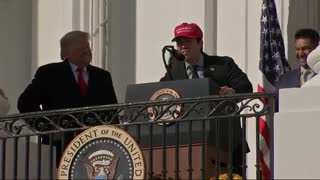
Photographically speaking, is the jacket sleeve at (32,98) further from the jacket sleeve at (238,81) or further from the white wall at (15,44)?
the white wall at (15,44)

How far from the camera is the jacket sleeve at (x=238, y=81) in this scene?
1140 cm

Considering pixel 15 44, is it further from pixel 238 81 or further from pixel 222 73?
pixel 238 81

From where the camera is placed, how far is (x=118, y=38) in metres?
14.6

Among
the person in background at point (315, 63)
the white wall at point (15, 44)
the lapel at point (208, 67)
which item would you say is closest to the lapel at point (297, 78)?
the lapel at point (208, 67)

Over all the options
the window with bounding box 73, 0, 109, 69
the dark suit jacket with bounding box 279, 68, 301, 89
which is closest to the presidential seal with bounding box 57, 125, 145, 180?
the dark suit jacket with bounding box 279, 68, 301, 89

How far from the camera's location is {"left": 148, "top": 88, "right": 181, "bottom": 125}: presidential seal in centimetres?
1055

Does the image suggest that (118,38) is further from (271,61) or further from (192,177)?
(192,177)

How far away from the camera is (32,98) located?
11.8 metres

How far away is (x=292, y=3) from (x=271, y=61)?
904mm

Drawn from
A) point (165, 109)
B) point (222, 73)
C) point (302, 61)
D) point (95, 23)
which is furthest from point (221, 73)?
point (95, 23)

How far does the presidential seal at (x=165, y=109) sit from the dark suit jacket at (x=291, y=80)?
1.04 metres

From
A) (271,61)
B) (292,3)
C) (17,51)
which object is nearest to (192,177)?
(271,61)

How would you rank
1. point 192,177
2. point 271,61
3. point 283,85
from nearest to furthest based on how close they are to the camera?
point 192,177 → point 283,85 → point 271,61

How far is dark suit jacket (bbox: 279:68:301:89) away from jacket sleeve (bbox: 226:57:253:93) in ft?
0.91
